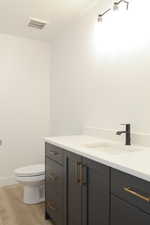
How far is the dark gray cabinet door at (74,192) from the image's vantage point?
1.48 metres

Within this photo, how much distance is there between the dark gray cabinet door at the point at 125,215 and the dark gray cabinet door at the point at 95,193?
64 mm

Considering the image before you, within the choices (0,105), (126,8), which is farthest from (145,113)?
(0,105)

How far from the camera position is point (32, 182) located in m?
2.34

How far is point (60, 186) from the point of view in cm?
178

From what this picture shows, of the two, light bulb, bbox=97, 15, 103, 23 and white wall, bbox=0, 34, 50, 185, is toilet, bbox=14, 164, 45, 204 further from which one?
light bulb, bbox=97, 15, 103, 23

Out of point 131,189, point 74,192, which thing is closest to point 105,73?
point 74,192

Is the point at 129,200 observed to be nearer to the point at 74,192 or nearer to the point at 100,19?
the point at 74,192

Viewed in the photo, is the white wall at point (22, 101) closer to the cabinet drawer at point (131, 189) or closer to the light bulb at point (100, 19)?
the light bulb at point (100, 19)

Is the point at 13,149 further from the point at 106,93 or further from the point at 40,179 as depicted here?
the point at 106,93

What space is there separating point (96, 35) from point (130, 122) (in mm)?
1102

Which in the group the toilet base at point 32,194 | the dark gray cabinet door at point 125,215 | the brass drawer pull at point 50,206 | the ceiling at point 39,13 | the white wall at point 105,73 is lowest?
the toilet base at point 32,194

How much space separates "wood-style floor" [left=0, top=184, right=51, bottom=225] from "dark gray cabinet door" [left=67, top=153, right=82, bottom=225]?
0.61 m

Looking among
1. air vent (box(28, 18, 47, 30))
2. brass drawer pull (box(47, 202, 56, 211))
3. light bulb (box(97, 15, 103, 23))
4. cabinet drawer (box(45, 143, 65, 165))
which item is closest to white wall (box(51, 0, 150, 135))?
light bulb (box(97, 15, 103, 23))

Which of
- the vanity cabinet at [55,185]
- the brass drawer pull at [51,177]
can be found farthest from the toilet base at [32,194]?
the brass drawer pull at [51,177]
